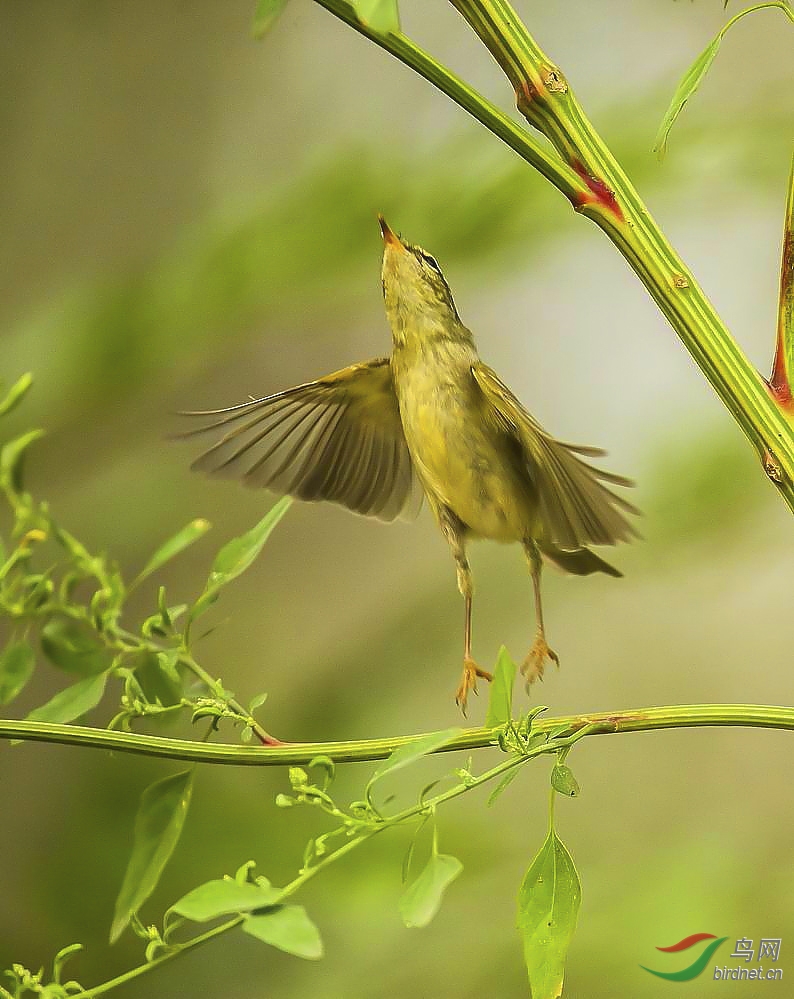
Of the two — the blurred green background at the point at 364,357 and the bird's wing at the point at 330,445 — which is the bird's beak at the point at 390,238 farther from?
the blurred green background at the point at 364,357

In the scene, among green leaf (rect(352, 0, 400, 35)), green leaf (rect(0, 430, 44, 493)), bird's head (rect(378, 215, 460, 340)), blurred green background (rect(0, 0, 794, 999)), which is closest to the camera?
green leaf (rect(352, 0, 400, 35))

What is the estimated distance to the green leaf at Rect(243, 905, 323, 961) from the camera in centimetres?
24

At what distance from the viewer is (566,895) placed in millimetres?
295

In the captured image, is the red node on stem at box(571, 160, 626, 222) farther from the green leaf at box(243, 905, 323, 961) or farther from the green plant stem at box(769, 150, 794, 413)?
the green leaf at box(243, 905, 323, 961)

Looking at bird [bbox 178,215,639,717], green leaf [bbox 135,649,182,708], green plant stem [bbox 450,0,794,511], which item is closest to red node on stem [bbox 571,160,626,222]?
green plant stem [bbox 450,0,794,511]

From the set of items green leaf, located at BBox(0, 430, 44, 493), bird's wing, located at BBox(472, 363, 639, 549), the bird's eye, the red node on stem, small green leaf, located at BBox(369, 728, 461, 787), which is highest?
the bird's eye

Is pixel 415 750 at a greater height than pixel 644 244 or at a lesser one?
lesser

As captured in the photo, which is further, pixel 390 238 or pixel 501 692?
pixel 390 238

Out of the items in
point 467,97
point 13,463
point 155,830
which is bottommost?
point 155,830

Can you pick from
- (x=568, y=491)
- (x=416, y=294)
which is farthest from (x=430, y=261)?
(x=568, y=491)

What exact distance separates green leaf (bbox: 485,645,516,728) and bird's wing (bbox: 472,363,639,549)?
0.10 metres

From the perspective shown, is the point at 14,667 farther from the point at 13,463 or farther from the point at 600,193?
the point at 600,193

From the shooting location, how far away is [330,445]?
18.9 inches

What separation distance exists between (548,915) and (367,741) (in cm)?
7
